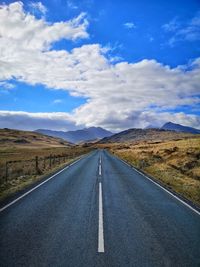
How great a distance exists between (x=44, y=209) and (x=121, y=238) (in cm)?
398

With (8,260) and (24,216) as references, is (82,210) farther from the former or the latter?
(8,260)

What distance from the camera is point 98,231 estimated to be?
26.4ft

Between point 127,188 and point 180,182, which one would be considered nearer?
point 127,188

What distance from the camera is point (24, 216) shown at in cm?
944

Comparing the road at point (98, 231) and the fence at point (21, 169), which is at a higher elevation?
the fence at point (21, 169)

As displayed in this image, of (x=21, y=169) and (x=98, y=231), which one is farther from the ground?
(x=21, y=169)

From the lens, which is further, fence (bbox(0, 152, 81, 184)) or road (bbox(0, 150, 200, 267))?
fence (bbox(0, 152, 81, 184))

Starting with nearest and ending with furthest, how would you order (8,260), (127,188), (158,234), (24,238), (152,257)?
(8,260) < (152,257) < (24,238) < (158,234) < (127,188)

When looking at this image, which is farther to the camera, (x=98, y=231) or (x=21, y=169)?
(x=21, y=169)

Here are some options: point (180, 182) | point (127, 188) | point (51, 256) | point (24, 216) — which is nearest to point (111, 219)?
point (24, 216)

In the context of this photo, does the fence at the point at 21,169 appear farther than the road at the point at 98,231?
Yes

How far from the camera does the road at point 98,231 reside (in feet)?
20.1

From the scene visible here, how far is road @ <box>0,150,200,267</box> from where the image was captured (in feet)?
20.1

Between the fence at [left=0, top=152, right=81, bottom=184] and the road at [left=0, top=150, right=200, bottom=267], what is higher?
the fence at [left=0, top=152, right=81, bottom=184]
